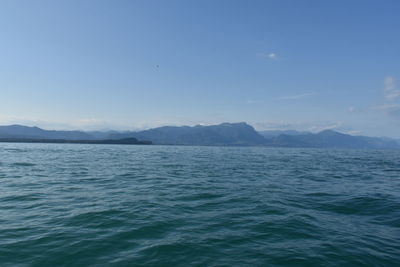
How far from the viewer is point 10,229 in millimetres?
11750

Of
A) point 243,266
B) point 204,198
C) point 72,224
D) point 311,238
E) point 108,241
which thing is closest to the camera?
point 243,266

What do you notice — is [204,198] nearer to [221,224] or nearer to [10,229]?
[221,224]

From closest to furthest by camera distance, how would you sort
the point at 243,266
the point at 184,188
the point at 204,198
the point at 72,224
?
1. the point at 243,266
2. the point at 72,224
3. the point at 204,198
4. the point at 184,188

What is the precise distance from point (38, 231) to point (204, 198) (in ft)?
35.3

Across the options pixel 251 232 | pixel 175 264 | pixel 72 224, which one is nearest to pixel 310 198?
pixel 251 232

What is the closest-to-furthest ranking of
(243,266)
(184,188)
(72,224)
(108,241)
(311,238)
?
(243,266), (108,241), (311,238), (72,224), (184,188)

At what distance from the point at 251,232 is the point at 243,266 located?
346 centimetres

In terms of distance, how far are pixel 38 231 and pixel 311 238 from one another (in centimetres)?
1224

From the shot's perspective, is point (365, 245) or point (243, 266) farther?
point (365, 245)

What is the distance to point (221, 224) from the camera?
13.2m

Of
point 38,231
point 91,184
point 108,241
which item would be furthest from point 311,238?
point 91,184

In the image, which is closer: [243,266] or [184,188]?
[243,266]

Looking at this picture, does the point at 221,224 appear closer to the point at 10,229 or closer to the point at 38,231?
the point at 38,231

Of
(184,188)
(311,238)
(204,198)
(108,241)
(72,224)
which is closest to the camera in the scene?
(108,241)
